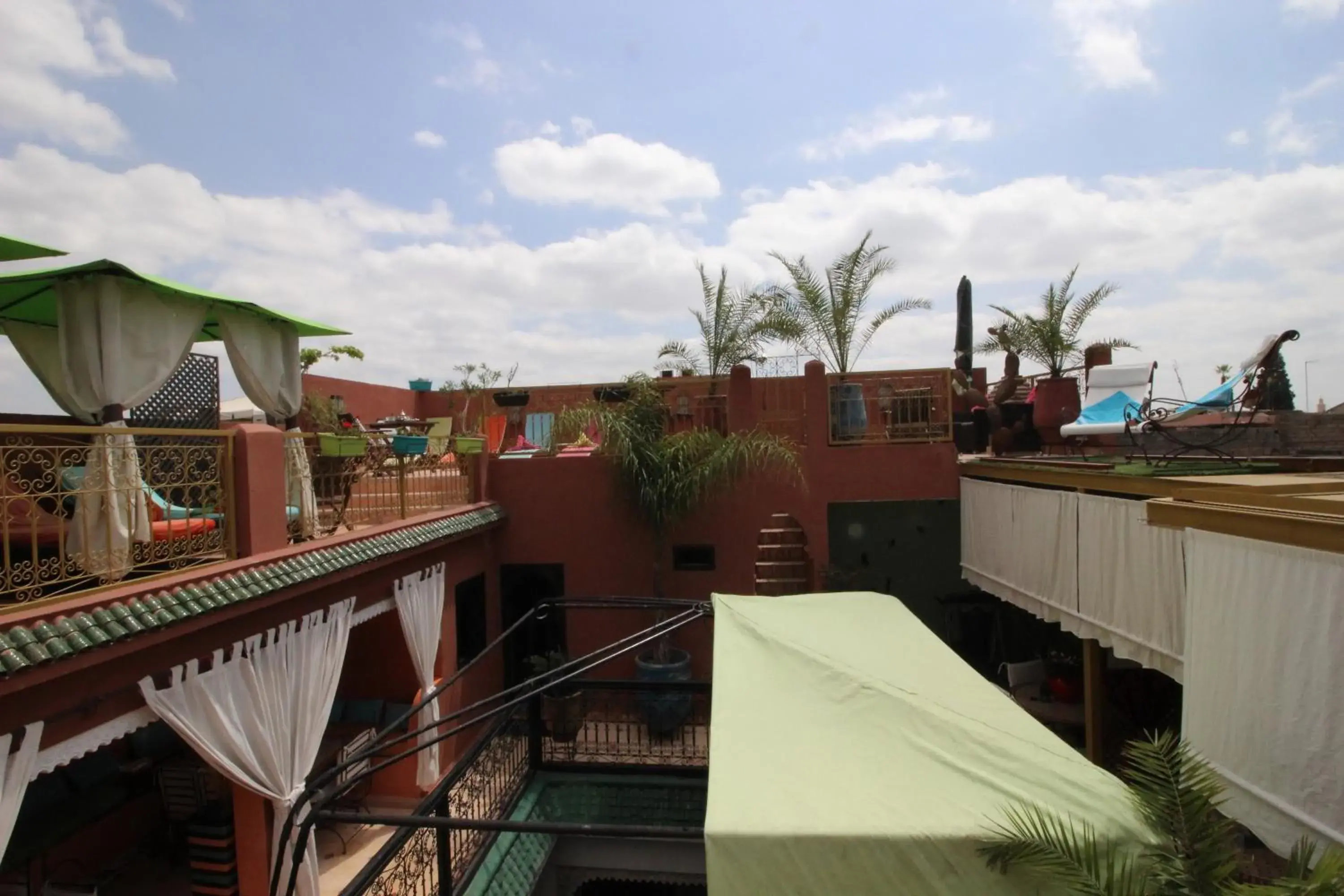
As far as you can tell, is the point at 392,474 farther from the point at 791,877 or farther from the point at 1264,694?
the point at 1264,694

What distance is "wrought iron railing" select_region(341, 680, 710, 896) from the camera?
212 inches

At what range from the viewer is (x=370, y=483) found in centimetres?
760

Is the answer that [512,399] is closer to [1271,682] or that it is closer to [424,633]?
[424,633]

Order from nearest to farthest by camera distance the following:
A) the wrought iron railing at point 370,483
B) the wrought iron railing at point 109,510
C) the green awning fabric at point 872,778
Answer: the green awning fabric at point 872,778 < the wrought iron railing at point 109,510 < the wrought iron railing at point 370,483

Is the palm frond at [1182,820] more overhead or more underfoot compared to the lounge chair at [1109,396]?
more underfoot

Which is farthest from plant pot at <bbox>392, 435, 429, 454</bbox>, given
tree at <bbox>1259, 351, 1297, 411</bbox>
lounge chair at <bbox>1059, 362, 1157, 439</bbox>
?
tree at <bbox>1259, 351, 1297, 411</bbox>

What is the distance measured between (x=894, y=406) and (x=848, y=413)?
616 mm

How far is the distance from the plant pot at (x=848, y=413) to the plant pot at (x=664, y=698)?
3.57 metres

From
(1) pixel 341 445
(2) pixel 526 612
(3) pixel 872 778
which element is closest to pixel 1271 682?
(3) pixel 872 778

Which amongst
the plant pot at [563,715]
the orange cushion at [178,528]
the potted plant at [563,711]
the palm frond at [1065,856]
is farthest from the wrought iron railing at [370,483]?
the palm frond at [1065,856]

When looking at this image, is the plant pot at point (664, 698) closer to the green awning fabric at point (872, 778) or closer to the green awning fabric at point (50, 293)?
the green awning fabric at point (872, 778)

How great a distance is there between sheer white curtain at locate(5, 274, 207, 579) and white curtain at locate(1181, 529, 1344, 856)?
6018mm

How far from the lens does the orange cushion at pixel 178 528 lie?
443cm

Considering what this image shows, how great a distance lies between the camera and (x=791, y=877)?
2.41 m
